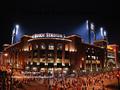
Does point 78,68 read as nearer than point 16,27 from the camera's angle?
Yes

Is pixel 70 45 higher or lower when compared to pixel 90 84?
higher

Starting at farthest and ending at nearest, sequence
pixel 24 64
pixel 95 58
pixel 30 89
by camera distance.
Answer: pixel 95 58 < pixel 24 64 < pixel 30 89

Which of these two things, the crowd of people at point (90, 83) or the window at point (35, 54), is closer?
the crowd of people at point (90, 83)

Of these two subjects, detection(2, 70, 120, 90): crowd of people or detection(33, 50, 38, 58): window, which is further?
detection(33, 50, 38, 58): window

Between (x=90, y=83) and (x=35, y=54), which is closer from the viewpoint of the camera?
(x=90, y=83)

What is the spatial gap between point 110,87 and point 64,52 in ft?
191

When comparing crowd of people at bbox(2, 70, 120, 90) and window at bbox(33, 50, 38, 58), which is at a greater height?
window at bbox(33, 50, 38, 58)

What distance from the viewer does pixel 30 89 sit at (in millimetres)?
52156

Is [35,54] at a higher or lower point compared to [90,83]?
higher

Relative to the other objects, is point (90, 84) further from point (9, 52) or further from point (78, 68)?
point (9, 52)

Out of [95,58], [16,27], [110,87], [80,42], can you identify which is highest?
[16,27]

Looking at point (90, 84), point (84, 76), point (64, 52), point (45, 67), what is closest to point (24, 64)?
point (45, 67)

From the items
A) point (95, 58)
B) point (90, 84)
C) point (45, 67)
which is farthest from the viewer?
point (95, 58)

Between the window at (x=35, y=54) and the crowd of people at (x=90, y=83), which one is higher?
the window at (x=35, y=54)
